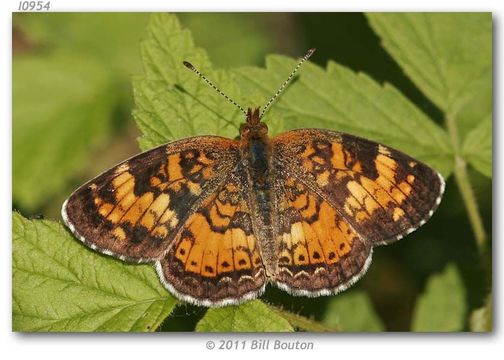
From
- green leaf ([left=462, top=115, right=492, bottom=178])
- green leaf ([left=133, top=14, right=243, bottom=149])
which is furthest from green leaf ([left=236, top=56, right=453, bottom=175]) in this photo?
green leaf ([left=133, top=14, right=243, bottom=149])

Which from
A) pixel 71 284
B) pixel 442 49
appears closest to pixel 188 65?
pixel 71 284

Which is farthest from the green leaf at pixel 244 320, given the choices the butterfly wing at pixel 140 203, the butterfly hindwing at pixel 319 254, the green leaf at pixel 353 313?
the green leaf at pixel 353 313

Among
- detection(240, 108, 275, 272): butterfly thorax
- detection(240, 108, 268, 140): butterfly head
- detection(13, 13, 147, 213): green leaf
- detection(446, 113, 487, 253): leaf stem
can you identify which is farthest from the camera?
detection(13, 13, 147, 213): green leaf

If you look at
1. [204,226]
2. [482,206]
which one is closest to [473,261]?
[482,206]

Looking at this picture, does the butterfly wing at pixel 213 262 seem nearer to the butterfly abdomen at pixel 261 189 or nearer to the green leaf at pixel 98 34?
the butterfly abdomen at pixel 261 189

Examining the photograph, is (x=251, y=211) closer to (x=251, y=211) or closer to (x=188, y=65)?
(x=251, y=211)

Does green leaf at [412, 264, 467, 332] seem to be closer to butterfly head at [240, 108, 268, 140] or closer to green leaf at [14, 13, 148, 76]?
butterfly head at [240, 108, 268, 140]

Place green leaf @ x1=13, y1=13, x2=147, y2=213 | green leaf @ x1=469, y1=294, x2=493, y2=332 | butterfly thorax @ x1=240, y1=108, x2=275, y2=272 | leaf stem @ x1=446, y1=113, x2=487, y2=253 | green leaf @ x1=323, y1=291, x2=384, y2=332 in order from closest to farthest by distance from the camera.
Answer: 1. butterfly thorax @ x1=240, y1=108, x2=275, y2=272
2. green leaf @ x1=469, y1=294, x2=493, y2=332
3. leaf stem @ x1=446, y1=113, x2=487, y2=253
4. green leaf @ x1=323, y1=291, x2=384, y2=332
5. green leaf @ x1=13, y1=13, x2=147, y2=213
